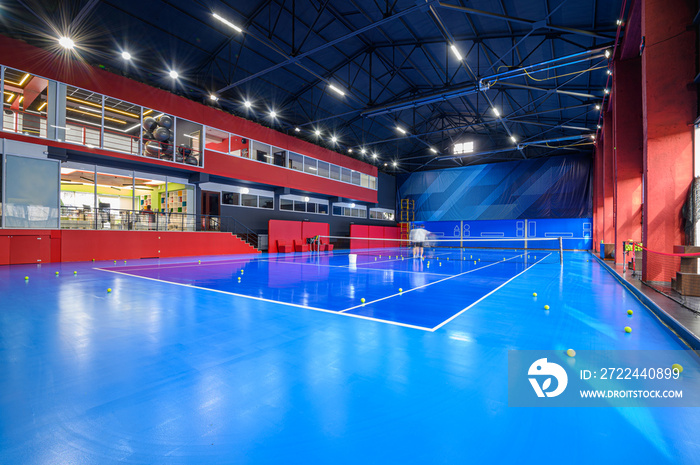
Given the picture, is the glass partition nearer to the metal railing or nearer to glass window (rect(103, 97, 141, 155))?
glass window (rect(103, 97, 141, 155))

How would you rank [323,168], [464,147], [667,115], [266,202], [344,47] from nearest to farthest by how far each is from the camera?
[667,115], [344,47], [266,202], [323,168], [464,147]

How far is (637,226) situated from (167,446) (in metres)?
16.5

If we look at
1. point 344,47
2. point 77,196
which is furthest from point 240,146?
point 77,196

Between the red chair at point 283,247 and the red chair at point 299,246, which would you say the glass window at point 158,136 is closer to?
the red chair at point 283,247

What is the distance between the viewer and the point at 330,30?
14.8m

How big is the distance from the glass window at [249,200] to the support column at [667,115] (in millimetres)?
20595

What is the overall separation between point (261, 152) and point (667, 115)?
19759 mm

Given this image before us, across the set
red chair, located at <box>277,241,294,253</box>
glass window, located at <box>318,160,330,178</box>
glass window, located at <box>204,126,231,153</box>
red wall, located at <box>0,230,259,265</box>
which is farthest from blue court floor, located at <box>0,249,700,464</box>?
glass window, located at <box>318,160,330,178</box>

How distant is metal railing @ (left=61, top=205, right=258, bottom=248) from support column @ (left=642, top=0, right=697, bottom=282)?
1937 centimetres

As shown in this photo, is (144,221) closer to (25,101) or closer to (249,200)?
(249,200)

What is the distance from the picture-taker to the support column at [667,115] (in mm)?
7168

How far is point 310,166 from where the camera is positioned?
24969 mm

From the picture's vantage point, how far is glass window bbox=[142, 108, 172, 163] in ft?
53.4

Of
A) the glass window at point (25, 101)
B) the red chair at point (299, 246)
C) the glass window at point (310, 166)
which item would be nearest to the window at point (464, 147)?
the glass window at point (310, 166)
